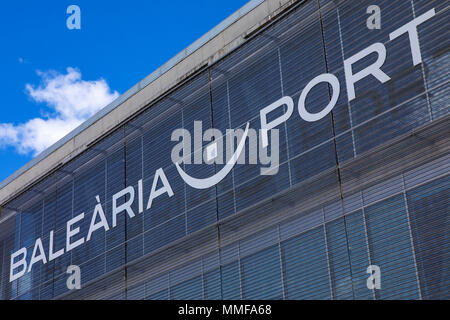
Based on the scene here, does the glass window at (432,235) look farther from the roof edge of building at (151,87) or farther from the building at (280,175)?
the roof edge of building at (151,87)

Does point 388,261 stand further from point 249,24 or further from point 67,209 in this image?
point 67,209

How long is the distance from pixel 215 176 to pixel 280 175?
285cm

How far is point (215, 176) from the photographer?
Answer: 25.2 metres

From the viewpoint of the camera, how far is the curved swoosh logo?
24.7 metres

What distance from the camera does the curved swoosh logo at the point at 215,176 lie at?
2469cm

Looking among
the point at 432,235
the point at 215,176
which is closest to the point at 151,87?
the point at 215,176

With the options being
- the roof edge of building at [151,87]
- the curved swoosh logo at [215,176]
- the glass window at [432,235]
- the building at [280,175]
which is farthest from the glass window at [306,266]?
the roof edge of building at [151,87]

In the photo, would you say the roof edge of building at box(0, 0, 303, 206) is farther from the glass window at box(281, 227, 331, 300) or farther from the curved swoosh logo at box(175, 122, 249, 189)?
the glass window at box(281, 227, 331, 300)

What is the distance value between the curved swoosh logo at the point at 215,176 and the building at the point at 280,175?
0.42 ft

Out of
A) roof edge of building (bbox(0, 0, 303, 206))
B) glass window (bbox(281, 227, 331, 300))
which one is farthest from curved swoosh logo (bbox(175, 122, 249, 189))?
glass window (bbox(281, 227, 331, 300))

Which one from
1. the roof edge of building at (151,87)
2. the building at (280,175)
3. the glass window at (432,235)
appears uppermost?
the roof edge of building at (151,87)

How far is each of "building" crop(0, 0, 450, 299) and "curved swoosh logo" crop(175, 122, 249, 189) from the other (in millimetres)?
127
